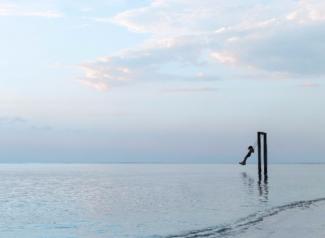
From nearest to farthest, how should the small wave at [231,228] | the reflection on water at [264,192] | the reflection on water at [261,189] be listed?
the small wave at [231,228], the reflection on water at [264,192], the reflection on water at [261,189]

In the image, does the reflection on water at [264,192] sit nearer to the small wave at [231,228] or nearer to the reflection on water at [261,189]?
the reflection on water at [261,189]

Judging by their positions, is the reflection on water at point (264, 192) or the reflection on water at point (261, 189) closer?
the reflection on water at point (264, 192)

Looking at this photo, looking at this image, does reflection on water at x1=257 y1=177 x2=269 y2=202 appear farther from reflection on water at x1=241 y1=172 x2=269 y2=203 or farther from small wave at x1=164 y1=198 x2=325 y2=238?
small wave at x1=164 y1=198 x2=325 y2=238

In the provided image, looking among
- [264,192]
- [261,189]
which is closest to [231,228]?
[264,192]

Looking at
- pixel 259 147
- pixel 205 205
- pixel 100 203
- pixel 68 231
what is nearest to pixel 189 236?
pixel 68 231

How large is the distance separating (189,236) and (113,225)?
637 centimetres

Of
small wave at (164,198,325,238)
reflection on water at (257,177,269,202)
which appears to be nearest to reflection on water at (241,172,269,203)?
reflection on water at (257,177,269,202)

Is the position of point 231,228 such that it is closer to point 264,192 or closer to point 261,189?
point 264,192

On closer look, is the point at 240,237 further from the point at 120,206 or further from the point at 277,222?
the point at 120,206

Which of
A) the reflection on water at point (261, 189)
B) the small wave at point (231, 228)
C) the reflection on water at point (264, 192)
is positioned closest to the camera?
the small wave at point (231, 228)

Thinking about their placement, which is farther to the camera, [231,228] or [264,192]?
[264,192]

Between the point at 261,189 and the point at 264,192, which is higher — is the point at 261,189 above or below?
above

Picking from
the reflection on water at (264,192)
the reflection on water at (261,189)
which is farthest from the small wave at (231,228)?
the reflection on water at (261,189)

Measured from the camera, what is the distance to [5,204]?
44.8 metres
